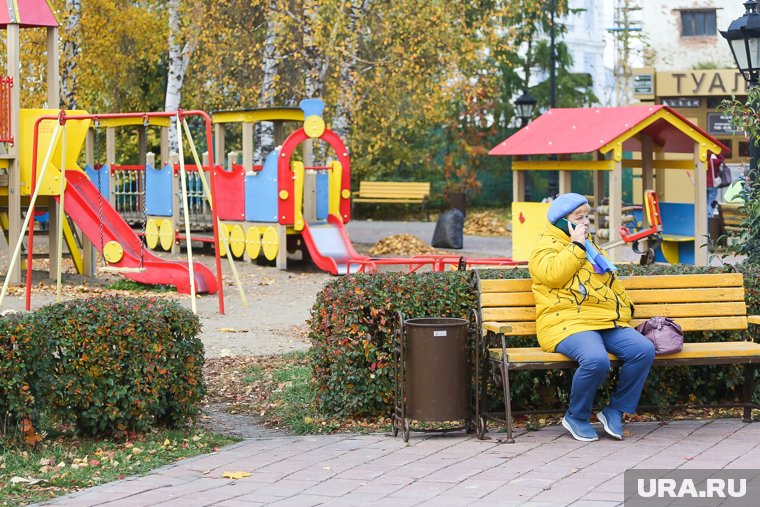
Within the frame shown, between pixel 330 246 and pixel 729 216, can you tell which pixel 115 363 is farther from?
pixel 729 216

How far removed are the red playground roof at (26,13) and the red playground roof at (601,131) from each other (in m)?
6.32

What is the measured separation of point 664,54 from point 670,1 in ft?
5.58

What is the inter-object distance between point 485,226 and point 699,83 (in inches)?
300

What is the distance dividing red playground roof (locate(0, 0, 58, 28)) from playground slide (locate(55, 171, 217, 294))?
215 centimetres

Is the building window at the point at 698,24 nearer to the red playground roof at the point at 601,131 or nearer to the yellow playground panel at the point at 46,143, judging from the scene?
the red playground roof at the point at 601,131

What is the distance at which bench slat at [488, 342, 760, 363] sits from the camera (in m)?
7.30

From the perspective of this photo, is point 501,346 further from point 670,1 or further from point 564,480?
point 670,1

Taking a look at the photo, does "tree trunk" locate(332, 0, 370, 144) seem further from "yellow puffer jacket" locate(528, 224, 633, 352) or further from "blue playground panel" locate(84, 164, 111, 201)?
"yellow puffer jacket" locate(528, 224, 633, 352)

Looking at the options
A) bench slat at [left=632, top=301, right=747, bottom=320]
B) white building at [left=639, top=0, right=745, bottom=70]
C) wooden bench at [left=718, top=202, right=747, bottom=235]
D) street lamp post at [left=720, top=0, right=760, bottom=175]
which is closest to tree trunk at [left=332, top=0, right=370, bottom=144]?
wooden bench at [left=718, top=202, right=747, bottom=235]

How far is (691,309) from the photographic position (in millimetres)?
7992

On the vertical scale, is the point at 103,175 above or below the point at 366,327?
above

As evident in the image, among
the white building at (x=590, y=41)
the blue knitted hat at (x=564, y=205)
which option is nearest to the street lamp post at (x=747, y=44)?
the blue knitted hat at (x=564, y=205)

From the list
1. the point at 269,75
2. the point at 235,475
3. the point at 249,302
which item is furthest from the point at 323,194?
the point at 235,475

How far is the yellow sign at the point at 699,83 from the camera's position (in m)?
32.8
